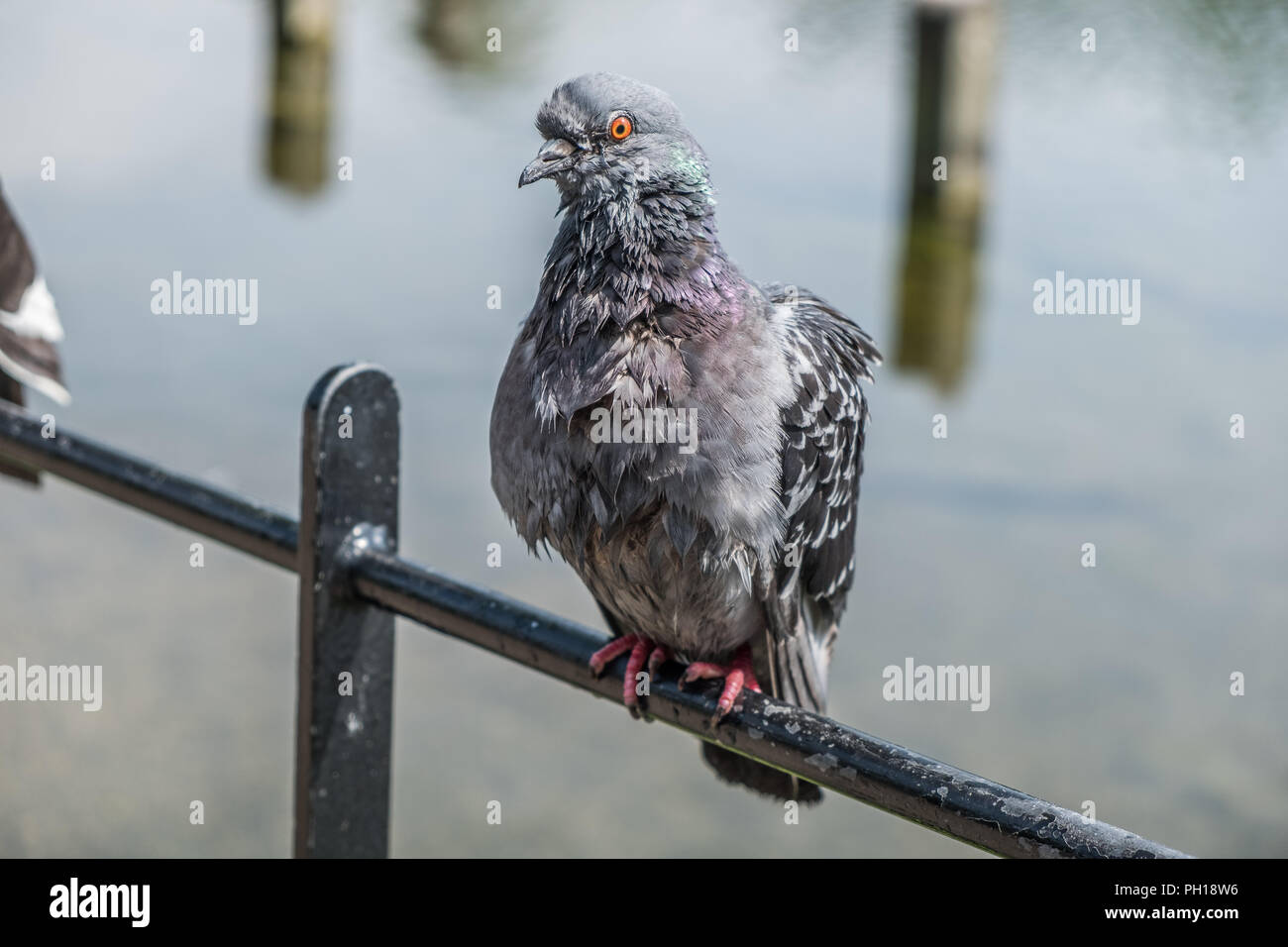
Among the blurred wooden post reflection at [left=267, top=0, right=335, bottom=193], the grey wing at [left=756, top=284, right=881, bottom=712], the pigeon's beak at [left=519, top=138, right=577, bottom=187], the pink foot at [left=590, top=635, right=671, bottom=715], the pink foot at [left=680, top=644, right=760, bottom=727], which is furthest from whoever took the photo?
the blurred wooden post reflection at [left=267, top=0, right=335, bottom=193]

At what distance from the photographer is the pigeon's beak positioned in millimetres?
2496

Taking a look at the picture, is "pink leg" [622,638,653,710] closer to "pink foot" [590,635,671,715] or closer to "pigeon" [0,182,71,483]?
"pink foot" [590,635,671,715]

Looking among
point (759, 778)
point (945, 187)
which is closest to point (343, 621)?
point (759, 778)

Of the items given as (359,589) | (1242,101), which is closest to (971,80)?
(1242,101)

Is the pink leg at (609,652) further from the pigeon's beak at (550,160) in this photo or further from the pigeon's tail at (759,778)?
the pigeon's beak at (550,160)

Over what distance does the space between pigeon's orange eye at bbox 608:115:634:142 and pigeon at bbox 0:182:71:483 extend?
2.08m

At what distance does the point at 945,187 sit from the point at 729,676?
29.5ft

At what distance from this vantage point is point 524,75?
1295 centimetres

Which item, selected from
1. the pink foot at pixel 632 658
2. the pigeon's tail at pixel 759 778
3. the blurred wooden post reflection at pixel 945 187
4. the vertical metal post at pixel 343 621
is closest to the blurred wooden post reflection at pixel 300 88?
the blurred wooden post reflection at pixel 945 187

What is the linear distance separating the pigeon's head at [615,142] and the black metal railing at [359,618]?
1.77 ft

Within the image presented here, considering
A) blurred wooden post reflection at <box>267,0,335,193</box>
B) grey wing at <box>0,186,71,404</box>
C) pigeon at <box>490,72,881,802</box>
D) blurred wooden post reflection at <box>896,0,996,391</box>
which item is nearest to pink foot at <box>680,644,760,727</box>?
pigeon at <box>490,72,881,802</box>

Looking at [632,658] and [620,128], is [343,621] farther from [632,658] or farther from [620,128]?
[620,128]

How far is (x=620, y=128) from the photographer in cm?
252
